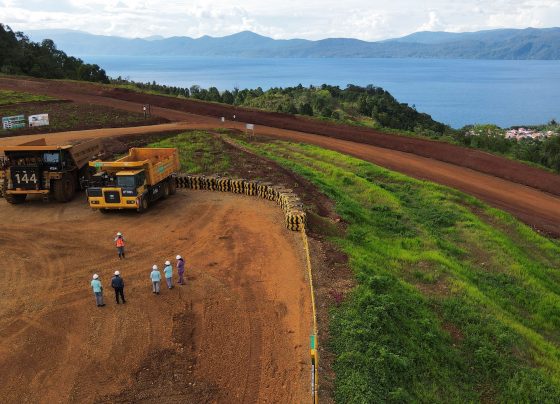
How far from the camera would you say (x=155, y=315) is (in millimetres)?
14977

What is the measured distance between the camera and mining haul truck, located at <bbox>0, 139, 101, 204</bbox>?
25.1 metres

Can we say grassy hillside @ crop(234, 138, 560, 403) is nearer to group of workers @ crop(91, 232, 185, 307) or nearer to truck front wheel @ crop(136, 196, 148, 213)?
group of workers @ crop(91, 232, 185, 307)

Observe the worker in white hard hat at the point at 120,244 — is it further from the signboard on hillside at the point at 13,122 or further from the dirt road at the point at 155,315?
the signboard on hillside at the point at 13,122

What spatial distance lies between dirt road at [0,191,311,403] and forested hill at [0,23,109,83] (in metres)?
64.7

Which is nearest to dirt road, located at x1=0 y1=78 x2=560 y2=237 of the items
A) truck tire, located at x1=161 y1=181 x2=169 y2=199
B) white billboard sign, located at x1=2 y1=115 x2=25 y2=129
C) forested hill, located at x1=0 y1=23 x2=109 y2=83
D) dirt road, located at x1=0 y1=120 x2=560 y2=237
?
dirt road, located at x1=0 y1=120 x2=560 y2=237

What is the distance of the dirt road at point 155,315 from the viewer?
11922mm

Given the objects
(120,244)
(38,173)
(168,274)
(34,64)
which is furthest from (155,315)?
(34,64)

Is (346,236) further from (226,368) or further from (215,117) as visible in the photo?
(215,117)

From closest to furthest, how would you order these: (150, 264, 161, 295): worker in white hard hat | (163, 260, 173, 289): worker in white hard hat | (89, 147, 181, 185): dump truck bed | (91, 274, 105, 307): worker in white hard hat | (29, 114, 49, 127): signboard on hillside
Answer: (91, 274, 105, 307): worker in white hard hat
(150, 264, 161, 295): worker in white hard hat
(163, 260, 173, 289): worker in white hard hat
(89, 147, 181, 185): dump truck bed
(29, 114, 49, 127): signboard on hillside

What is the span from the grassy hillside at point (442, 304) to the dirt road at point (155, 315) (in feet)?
6.28

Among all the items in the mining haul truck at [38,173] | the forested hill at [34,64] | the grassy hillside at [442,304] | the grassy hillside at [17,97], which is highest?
the forested hill at [34,64]

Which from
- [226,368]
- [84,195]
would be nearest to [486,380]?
[226,368]

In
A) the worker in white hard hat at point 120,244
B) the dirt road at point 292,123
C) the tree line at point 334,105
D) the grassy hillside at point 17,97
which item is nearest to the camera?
the worker in white hard hat at point 120,244

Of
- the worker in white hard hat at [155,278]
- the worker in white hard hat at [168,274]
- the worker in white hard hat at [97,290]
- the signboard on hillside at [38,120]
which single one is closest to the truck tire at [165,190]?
the worker in white hard hat at [168,274]
